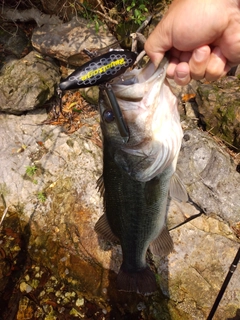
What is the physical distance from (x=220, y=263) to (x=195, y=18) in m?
2.73

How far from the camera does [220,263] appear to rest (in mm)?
3484

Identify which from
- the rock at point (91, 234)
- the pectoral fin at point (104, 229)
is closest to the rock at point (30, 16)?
the rock at point (91, 234)

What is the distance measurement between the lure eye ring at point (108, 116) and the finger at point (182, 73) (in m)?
0.55

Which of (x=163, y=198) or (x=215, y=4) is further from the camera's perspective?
(x=163, y=198)

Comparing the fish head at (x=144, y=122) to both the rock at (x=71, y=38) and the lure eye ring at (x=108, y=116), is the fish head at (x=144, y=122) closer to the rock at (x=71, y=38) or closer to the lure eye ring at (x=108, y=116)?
the lure eye ring at (x=108, y=116)

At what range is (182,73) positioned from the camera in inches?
81.7

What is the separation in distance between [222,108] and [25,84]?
302 cm

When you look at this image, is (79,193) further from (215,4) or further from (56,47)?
(215,4)

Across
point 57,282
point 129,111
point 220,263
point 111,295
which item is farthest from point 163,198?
point 57,282

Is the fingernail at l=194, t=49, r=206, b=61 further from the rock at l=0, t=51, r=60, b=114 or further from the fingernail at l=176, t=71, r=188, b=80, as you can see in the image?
the rock at l=0, t=51, r=60, b=114

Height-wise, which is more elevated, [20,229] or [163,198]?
[163,198]

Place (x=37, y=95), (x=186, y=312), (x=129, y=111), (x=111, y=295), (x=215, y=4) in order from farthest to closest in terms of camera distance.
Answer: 1. (x=37, y=95)
2. (x=111, y=295)
3. (x=186, y=312)
4. (x=129, y=111)
5. (x=215, y=4)

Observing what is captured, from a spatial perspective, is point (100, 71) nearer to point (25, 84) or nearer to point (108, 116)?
point (108, 116)

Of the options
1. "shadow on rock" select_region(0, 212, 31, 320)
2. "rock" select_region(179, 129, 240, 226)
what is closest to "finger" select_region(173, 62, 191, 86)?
"rock" select_region(179, 129, 240, 226)
